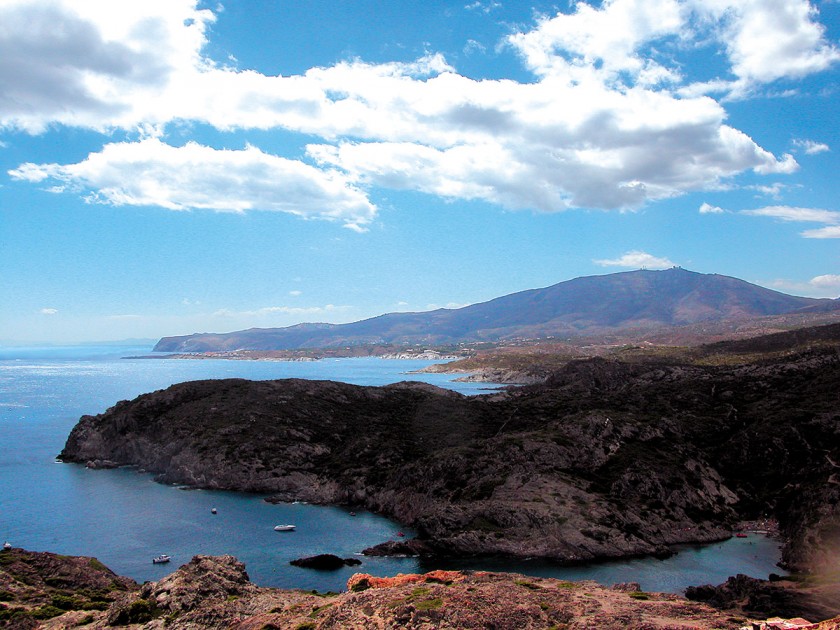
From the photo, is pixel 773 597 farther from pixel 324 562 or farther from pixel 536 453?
pixel 324 562

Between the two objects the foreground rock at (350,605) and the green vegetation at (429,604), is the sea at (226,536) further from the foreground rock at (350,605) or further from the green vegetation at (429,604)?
the green vegetation at (429,604)

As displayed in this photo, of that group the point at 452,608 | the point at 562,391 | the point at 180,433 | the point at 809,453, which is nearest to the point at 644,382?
the point at 562,391

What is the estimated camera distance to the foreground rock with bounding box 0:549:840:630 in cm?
3228

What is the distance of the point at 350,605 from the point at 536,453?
179 ft

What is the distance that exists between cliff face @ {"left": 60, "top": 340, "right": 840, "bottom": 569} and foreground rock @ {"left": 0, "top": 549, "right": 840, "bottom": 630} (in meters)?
24.9

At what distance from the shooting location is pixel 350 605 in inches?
1356

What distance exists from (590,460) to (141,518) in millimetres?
61458

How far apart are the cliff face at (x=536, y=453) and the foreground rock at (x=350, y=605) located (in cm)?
2493

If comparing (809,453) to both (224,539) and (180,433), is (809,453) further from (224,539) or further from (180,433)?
(180,433)

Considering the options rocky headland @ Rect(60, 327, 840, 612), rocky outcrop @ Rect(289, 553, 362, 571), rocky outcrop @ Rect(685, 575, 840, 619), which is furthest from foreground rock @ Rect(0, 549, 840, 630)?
rocky headland @ Rect(60, 327, 840, 612)

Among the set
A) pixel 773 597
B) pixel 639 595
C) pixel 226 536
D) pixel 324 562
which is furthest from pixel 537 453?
pixel 226 536

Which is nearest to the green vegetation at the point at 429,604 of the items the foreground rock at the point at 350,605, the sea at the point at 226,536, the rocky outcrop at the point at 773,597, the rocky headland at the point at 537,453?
the foreground rock at the point at 350,605

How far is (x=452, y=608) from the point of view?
33.2 metres

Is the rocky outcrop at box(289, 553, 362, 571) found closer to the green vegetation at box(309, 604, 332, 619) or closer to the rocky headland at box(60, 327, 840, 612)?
the rocky headland at box(60, 327, 840, 612)
